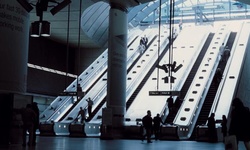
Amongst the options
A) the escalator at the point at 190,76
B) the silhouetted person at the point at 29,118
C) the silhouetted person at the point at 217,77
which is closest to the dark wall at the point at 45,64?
the escalator at the point at 190,76

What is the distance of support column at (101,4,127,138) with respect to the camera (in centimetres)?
2242

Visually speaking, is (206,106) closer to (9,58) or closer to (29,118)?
(29,118)

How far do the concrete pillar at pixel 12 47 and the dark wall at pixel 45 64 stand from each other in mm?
17650

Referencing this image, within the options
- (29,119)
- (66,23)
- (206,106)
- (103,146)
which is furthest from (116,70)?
(29,119)

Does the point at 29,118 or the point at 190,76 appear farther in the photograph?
the point at 190,76

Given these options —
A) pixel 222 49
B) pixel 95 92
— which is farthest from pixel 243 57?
pixel 95 92

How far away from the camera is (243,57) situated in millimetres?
30297

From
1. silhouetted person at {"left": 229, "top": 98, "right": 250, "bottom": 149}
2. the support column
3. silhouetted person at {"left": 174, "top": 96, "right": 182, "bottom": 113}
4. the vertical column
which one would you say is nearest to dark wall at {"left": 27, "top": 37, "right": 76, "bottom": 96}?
the support column

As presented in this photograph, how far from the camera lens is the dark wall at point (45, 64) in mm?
32500

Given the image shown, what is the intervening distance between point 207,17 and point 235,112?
125 feet

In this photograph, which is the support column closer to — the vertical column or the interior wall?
the interior wall

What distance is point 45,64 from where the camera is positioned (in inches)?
1363

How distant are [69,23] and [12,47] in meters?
16.9

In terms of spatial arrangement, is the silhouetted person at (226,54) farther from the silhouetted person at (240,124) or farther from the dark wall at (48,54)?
the silhouetted person at (240,124)
